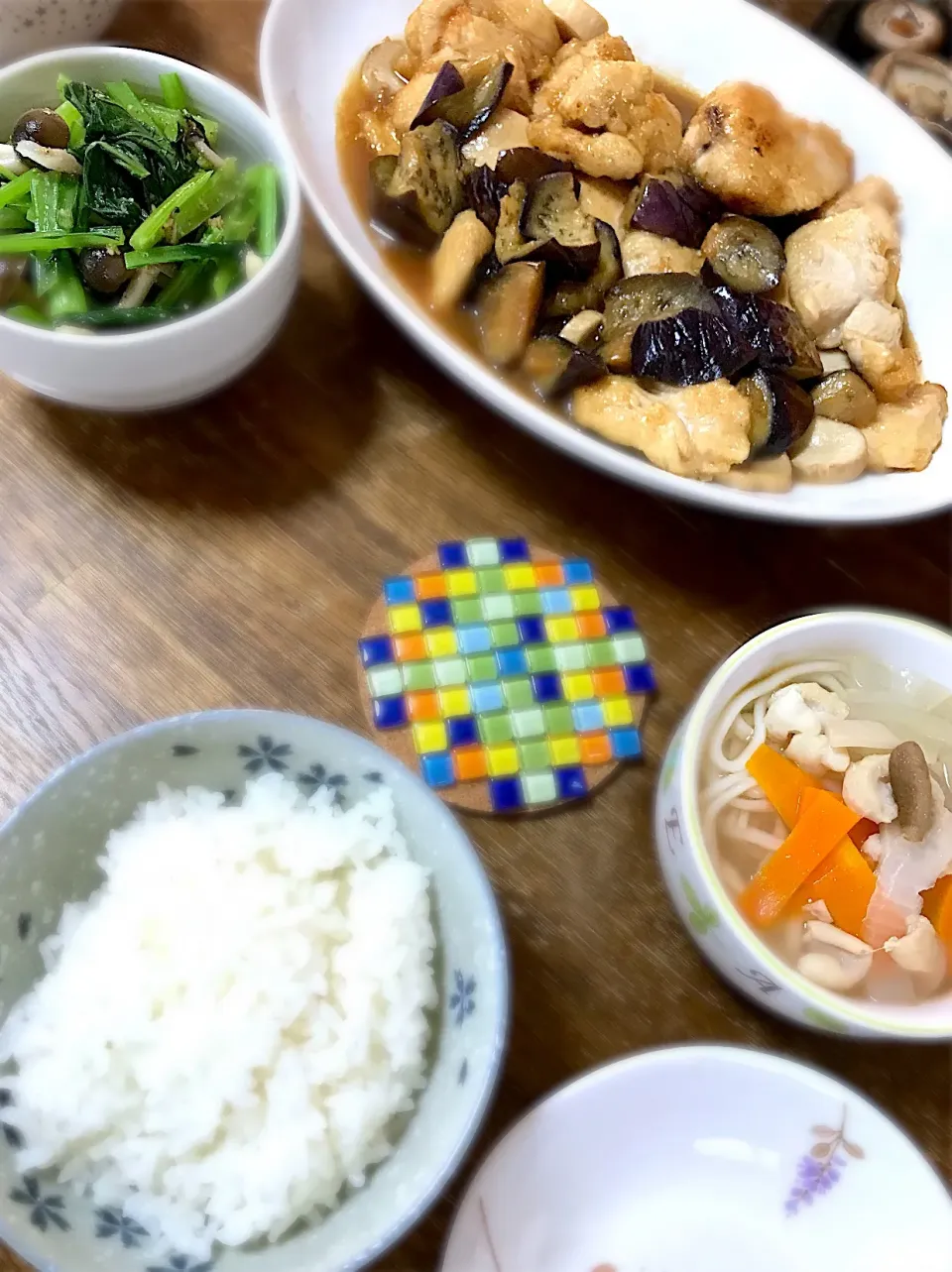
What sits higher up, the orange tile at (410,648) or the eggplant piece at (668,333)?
the eggplant piece at (668,333)

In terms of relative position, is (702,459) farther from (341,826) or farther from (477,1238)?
(477,1238)

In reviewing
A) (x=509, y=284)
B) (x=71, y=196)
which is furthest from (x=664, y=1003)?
(x=71, y=196)

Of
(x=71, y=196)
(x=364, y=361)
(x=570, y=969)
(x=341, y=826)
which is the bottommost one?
(x=570, y=969)

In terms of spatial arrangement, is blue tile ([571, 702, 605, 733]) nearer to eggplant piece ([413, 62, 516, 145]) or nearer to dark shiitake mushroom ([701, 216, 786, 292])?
dark shiitake mushroom ([701, 216, 786, 292])

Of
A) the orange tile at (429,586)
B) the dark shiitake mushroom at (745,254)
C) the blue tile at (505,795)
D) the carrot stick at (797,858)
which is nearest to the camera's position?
the carrot stick at (797,858)

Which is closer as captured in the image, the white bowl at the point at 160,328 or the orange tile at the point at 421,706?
the white bowl at the point at 160,328

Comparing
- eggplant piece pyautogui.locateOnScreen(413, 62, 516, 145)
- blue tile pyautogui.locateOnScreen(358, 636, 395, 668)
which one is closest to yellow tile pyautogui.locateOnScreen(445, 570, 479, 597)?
blue tile pyautogui.locateOnScreen(358, 636, 395, 668)

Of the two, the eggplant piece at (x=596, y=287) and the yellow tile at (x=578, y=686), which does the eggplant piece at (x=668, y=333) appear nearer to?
the eggplant piece at (x=596, y=287)

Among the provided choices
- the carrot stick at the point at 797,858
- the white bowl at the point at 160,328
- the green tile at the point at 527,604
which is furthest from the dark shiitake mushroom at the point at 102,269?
the carrot stick at the point at 797,858
